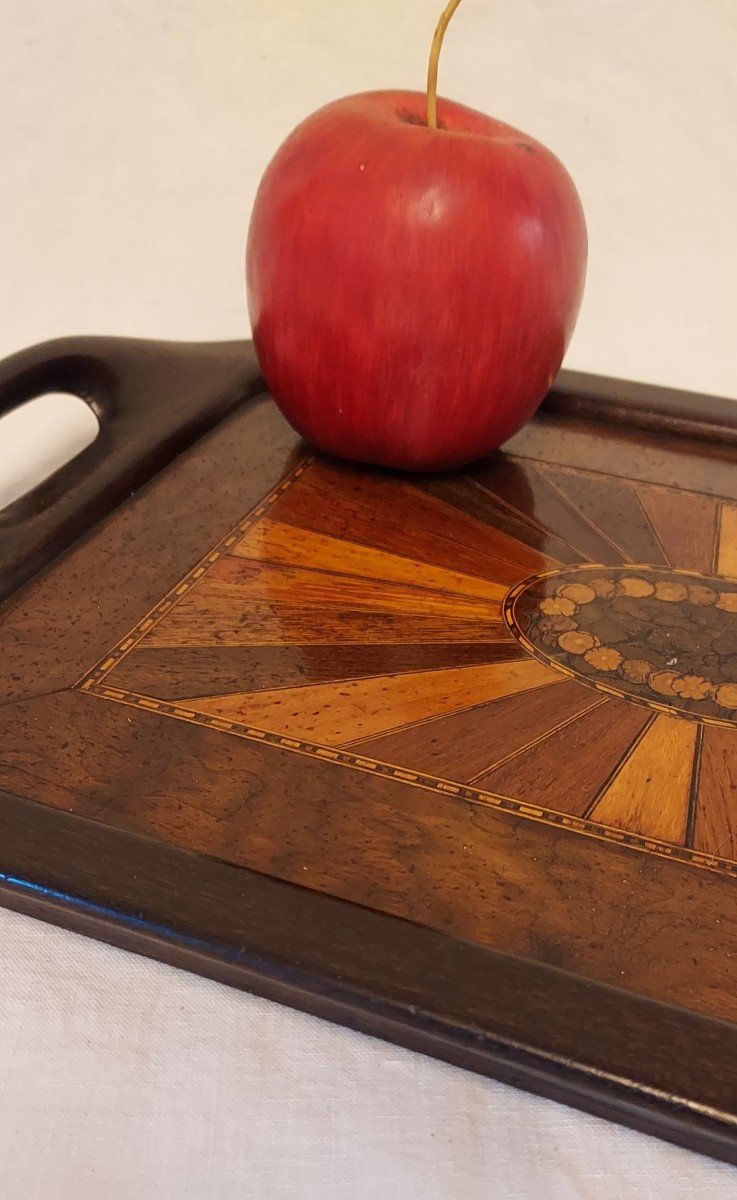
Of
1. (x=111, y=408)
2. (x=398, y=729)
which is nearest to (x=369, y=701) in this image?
(x=398, y=729)

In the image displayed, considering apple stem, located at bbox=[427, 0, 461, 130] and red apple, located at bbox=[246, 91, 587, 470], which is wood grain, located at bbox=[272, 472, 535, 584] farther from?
apple stem, located at bbox=[427, 0, 461, 130]

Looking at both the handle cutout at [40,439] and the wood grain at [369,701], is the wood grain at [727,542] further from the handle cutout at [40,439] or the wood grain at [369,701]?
the handle cutout at [40,439]

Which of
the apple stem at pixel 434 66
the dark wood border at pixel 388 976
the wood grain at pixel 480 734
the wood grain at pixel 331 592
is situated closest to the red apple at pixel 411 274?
the apple stem at pixel 434 66

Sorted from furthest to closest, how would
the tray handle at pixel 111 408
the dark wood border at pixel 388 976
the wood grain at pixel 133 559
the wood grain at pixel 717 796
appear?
the tray handle at pixel 111 408 < the wood grain at pixel 133 559 < the wood grain at pixel 717 796 < the dark wood border at pixel 388 976

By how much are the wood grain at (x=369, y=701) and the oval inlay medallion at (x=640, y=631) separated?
0.04 m

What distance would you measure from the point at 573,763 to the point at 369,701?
0.12 metres

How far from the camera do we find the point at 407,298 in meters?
0.89

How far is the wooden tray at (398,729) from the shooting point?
575 millimetres

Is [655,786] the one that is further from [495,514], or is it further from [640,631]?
[495,514]

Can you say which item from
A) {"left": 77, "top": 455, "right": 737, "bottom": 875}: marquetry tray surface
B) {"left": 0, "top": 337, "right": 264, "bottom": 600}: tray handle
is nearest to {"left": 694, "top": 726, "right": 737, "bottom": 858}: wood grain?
{"left": 77, "top": 455, "right": 737, "bottom": 875}: marquetry tray surface

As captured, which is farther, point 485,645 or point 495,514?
point 495,514

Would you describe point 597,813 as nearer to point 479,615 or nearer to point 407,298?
point 479,615

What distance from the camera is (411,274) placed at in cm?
88

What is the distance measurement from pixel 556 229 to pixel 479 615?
270 millimetres
